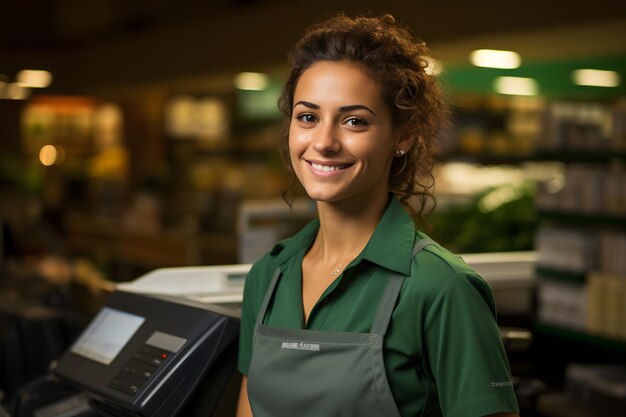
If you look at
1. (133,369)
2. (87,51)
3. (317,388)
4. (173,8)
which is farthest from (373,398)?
(87,51)

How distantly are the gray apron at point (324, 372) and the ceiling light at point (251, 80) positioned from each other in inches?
282

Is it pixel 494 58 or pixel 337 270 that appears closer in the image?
pixel 337 270

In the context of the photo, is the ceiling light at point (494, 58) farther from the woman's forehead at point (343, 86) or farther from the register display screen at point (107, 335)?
the woman's forehead at point (343, 86)

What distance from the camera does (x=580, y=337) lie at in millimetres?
5215

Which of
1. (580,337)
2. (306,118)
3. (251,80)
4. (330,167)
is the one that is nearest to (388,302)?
(330,167)

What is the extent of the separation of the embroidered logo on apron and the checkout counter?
25cm

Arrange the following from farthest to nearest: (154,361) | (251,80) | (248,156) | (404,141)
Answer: (248,156) < (251,80) < (154,361) < (404,141)

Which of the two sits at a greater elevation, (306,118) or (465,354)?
(306,118)

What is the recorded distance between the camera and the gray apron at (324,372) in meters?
1.49

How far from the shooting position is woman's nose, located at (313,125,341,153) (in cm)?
156

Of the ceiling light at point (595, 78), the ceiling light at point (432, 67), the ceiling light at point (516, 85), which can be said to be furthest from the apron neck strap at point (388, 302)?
the ceiling light at point (516, 85)

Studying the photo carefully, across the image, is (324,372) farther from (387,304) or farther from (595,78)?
(595,78)

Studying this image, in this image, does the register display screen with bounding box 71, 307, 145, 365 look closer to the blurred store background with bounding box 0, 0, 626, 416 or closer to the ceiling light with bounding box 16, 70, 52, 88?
the blurred store background with bounding box 0, 0, 626, 416

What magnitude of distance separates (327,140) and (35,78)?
34.8 ft
